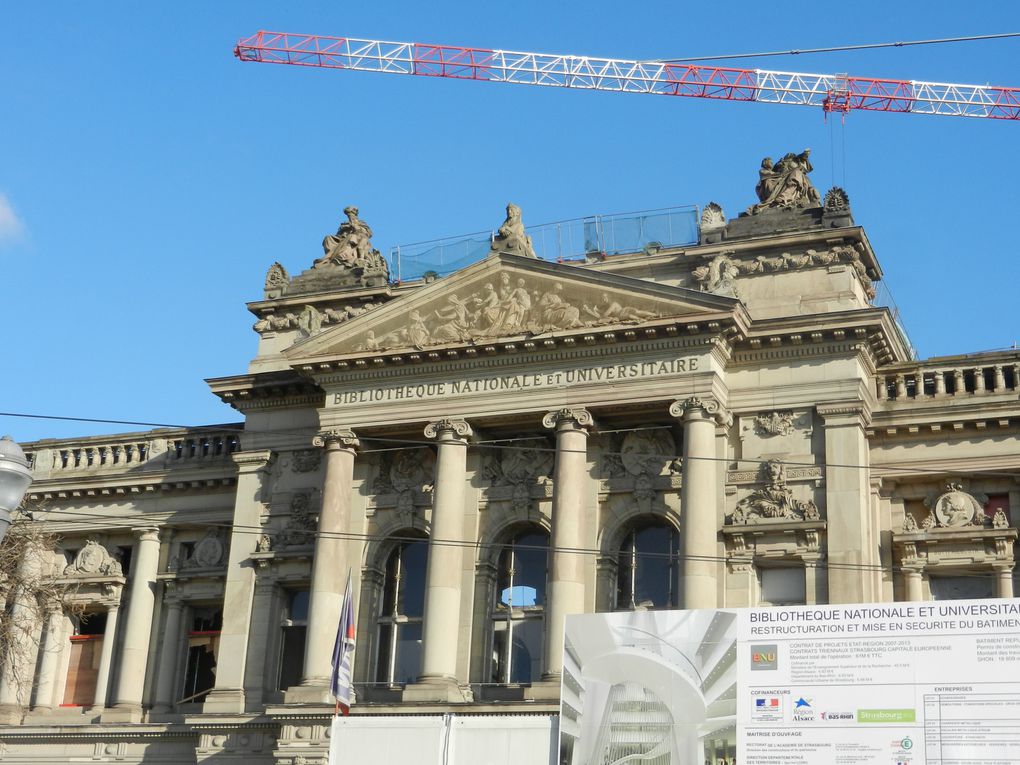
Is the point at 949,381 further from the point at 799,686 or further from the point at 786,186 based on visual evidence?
the point at 799,686

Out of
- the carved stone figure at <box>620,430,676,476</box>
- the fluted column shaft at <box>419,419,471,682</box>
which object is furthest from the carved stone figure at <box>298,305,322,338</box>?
the carved stone figure at <box>620,430,676,476</box>

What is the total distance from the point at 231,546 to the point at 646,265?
14492 millimetres

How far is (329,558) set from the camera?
40.5 m

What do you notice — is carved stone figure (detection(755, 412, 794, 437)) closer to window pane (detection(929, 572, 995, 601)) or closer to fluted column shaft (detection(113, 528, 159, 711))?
window pane (detection(929, 572, 995, 601))

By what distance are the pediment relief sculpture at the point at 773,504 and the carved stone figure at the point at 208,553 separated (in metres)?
16.6

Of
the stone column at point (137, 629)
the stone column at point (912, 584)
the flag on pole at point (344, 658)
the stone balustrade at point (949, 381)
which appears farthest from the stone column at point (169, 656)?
the stone balustrade at point (949, 381)

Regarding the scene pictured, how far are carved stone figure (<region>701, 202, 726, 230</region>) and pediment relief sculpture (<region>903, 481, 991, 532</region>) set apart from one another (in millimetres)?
9566

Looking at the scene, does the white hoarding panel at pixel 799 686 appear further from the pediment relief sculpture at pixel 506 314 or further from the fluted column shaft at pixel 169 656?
the fluted column shaft at pixel 169 656

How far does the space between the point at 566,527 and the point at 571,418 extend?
2915 mm

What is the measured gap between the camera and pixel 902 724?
25859 millimetres

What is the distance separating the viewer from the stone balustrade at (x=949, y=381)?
38.4 m

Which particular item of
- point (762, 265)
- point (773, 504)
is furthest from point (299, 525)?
point (762, 265)

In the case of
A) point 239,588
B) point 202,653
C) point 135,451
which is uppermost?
point 135,451

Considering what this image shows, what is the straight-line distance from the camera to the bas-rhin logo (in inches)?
1078
